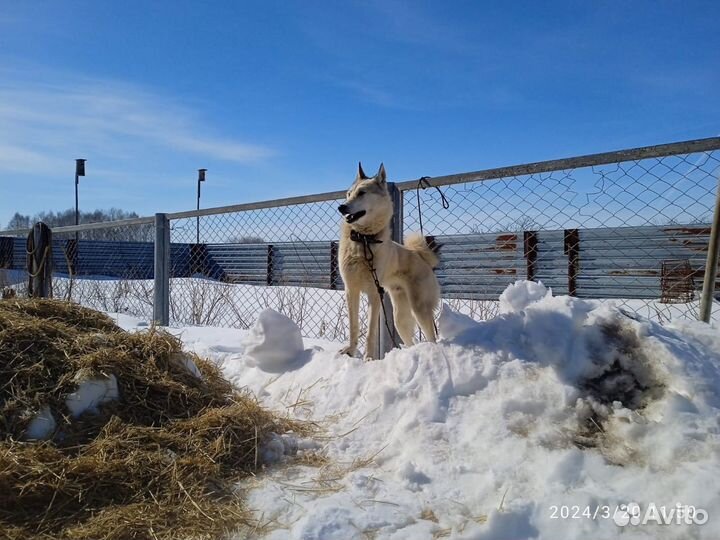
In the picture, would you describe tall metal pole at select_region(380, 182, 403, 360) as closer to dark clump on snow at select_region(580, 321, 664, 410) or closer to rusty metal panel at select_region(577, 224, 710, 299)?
dark clump on snow at select_region(580, 321, 664, 410)

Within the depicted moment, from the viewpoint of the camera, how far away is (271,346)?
3.23 metres

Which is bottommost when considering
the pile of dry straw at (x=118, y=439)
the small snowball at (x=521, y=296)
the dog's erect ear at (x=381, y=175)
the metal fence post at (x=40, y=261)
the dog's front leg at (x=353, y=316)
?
the pile of dry straw at (x=118, y=439)

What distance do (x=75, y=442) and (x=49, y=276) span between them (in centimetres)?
409

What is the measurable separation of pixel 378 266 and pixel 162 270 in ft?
9.11

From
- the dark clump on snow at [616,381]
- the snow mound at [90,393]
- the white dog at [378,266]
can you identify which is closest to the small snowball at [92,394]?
the snow mound at [90,393]

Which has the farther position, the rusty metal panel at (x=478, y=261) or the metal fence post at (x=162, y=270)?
the rusty metal panel at (x=478, y=261)

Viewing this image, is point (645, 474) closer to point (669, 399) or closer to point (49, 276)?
point (669, 399)

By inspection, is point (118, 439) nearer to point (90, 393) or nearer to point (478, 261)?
point (90, 393)

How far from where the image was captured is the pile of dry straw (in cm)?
160

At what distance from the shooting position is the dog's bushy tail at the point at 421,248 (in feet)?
12.9

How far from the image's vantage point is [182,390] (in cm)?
247

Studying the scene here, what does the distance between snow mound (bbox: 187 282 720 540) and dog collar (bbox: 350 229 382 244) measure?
109 centimetres

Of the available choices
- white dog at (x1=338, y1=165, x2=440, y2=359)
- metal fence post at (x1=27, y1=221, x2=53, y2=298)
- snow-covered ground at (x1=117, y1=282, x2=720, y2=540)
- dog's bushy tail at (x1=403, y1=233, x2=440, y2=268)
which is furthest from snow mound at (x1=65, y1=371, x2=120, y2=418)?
metal fence post at (x1=27, y1=221, x2=53, y2=298)

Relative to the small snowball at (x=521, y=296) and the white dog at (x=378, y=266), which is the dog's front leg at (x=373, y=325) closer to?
the white dog at (x=378, y=266)
